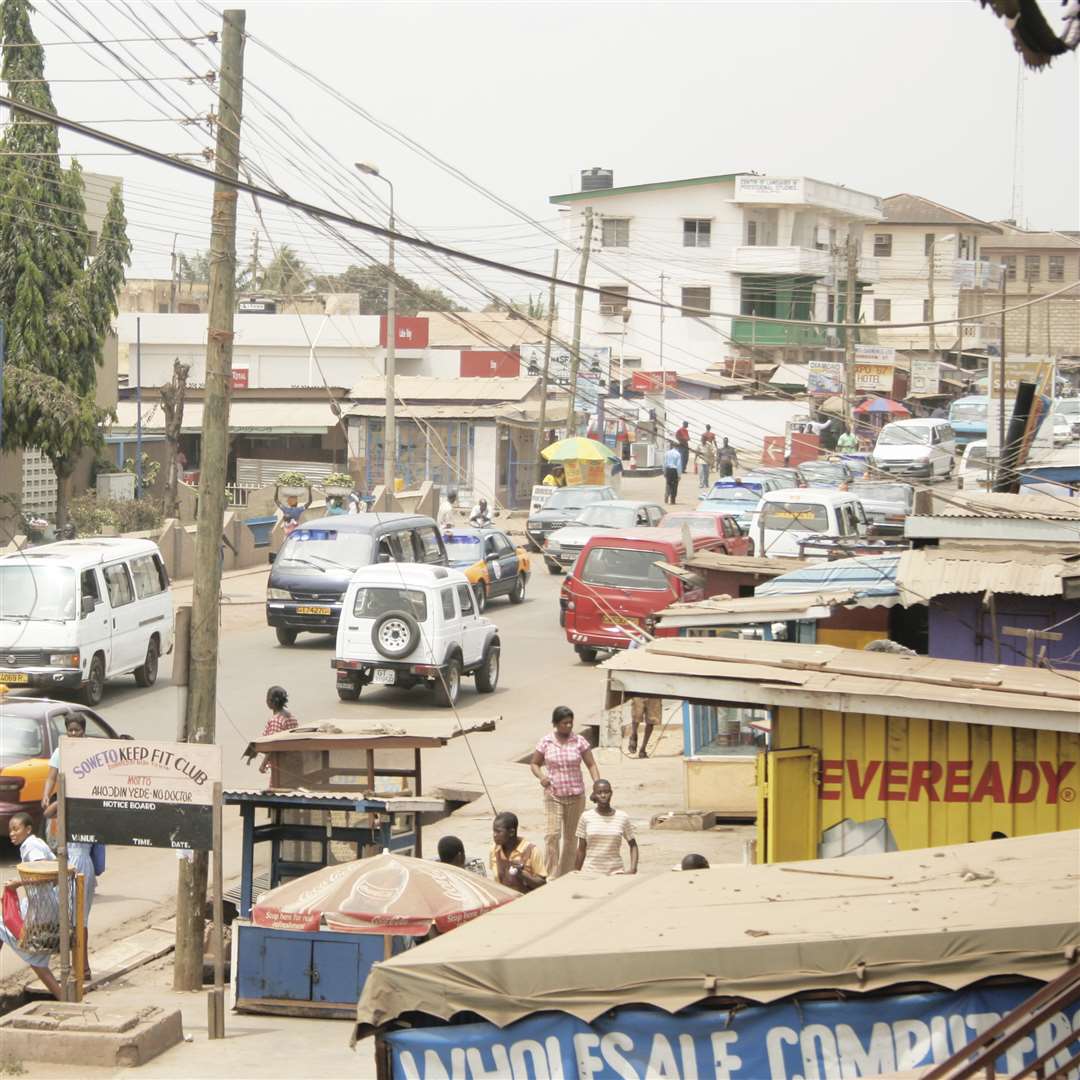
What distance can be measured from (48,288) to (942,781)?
28.6 metres

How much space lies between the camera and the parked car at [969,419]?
55812 mm

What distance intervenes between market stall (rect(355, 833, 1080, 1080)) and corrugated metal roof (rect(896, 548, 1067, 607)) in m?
7.00

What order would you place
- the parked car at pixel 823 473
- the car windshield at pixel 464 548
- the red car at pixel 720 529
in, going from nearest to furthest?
the red car at pixel 720 529
the car windshield at pixel 464 548
the parked car at pixel 823 473

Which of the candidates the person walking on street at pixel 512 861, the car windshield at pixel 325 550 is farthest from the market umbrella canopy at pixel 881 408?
the person walking on street at pixel 512 861

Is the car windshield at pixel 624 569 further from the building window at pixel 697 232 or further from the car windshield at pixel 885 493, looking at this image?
the building window at pixel 697 232

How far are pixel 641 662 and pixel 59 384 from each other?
26082mm

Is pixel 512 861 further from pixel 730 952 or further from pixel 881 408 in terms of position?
pixel 881 408

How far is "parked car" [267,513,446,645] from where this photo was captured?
1029 inches

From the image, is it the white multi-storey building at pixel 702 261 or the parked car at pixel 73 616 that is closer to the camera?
the parked car at pixel 73 616

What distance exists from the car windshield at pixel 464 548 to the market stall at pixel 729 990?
75.5 ft

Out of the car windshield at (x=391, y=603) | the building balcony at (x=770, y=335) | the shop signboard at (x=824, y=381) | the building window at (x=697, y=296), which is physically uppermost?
the building window at (x=697, y=296)

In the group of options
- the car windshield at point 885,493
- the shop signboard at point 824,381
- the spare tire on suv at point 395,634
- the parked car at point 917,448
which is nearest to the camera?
the spare tire on suv at point 395,634

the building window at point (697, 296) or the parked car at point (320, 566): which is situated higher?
the building window at point (697, 296)

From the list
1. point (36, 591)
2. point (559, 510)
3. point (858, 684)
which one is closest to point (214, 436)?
point (858, 684)
